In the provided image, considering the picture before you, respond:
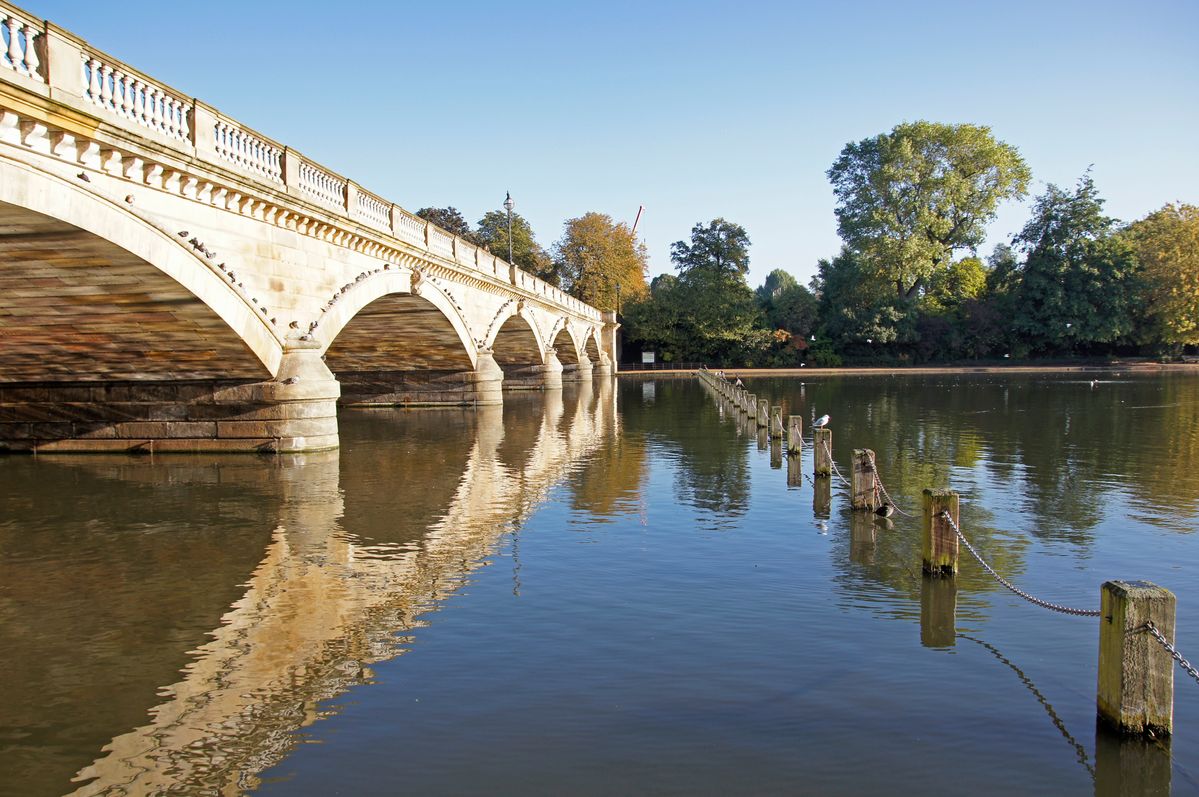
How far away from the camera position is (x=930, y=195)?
65.8m

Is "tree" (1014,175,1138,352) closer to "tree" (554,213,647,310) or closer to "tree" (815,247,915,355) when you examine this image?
"tree" (815,247,915,355)

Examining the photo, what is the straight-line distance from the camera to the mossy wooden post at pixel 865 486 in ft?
38.1

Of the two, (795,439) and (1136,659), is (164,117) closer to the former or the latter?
(795,439)

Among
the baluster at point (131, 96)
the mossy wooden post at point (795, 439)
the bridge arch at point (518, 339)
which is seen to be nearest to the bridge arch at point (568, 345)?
the bridge arch at point (518, 339)

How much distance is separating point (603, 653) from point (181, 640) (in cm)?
334

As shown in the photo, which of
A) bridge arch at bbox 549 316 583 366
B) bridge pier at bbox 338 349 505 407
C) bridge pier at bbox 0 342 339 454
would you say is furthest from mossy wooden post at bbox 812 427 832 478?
bridge arch at bbox 549 316 583 366

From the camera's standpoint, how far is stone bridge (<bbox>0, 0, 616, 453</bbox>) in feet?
35.8

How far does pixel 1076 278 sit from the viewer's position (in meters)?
64.6

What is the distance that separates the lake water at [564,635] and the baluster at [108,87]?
5.51 meters

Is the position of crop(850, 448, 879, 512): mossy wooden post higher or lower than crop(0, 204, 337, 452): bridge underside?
lower

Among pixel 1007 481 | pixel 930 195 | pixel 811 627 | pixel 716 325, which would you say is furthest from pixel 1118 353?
pixel 811 627

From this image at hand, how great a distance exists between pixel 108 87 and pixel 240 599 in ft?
25.5

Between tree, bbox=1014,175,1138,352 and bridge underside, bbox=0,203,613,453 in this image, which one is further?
tree, bbox=1014,175,1138,352

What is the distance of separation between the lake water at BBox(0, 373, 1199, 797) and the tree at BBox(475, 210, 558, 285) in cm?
6793
